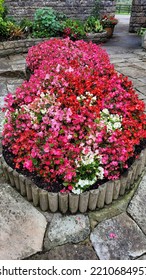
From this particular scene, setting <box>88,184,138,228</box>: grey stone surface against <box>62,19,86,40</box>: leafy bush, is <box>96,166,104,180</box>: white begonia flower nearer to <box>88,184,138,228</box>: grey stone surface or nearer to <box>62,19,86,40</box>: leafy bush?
<box>88,184,138,228</box>: grey stone surface

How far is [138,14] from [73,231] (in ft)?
33.1

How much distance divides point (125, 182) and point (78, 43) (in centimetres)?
336

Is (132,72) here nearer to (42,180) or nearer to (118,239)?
(42,180)

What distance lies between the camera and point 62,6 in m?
8.88

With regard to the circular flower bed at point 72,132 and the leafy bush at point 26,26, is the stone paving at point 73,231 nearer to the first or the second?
the circular flower bed at point 72,132

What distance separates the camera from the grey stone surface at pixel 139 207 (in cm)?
207

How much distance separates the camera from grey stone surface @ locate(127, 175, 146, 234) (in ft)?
6.79

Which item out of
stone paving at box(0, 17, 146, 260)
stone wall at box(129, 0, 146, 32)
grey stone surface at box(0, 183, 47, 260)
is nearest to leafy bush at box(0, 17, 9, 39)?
stone wall at box(129, 0, 146, 32)

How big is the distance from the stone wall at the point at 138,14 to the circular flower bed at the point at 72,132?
28.0 ft

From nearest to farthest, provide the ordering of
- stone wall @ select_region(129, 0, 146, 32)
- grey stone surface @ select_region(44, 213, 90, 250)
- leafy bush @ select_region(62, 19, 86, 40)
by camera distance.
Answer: grey stone surface @ select_region(44, 213, 90, 250), leafy bush @ select_region(62, 19, 86, 40), stone wall @ select_region(129, 0, 146, 32)

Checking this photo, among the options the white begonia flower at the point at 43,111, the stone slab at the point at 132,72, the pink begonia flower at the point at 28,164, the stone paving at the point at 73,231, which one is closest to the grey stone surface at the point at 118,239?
the stone paving at the point at 73,231

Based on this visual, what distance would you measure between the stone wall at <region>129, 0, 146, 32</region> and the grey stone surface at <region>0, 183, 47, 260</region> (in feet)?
32.3
